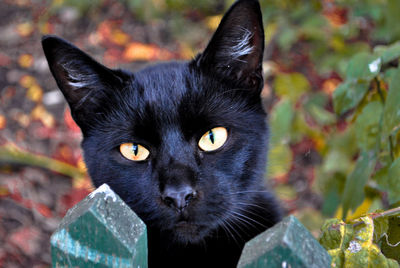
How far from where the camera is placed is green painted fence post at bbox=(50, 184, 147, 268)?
914mm

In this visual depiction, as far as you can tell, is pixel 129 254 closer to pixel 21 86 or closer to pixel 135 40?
pixel 21 86

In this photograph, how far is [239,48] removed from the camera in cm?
167

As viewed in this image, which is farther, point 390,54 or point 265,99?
point 265,99

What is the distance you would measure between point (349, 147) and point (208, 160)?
1195mm

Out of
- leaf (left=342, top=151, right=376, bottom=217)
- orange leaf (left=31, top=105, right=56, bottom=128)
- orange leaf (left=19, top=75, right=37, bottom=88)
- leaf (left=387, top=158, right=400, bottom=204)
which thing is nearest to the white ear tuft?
leaf (left=342, top=151, right=376, bottom=217)

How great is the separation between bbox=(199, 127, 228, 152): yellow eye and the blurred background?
1.40 feet

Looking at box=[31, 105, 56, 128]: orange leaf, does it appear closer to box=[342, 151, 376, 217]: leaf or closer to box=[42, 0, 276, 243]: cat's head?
box=[42, 0, 276, 243]: cat's head

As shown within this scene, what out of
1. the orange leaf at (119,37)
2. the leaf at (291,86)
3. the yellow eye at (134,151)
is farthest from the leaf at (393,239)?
the orange leaf at (119,37)

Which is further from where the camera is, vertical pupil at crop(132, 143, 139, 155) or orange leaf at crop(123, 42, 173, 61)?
orange leaf at crop(123, 42, 173, 61)

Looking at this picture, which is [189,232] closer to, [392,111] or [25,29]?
[392,111]

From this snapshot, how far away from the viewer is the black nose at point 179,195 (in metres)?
1.31

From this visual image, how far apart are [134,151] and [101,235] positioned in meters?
0.65

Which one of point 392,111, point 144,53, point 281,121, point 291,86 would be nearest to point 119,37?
point 144,53

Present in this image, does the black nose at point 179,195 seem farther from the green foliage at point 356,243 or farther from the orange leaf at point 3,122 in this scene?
the orange leaf at point 3,122
